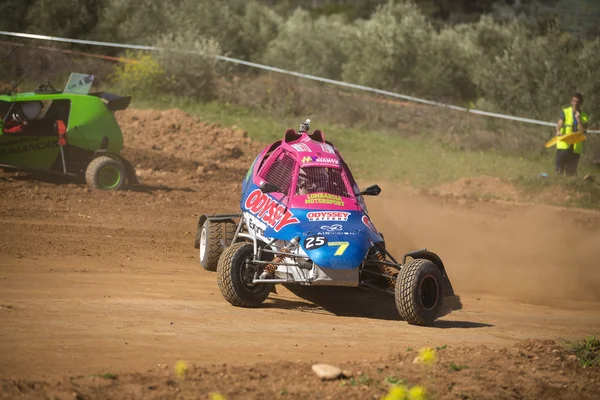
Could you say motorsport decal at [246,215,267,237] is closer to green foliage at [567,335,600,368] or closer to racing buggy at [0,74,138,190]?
green foliage at [567,335,600,368]

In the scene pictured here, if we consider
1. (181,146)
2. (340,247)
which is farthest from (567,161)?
(340,247)

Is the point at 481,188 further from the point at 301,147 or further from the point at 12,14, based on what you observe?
the point at 12,14

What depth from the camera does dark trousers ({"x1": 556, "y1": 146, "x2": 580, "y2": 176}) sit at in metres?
20.7

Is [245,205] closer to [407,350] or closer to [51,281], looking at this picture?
[51,281]

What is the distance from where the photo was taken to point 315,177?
1085cm

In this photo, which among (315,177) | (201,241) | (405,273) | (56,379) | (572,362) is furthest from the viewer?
(201,241)

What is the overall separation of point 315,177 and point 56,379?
5.01 metres

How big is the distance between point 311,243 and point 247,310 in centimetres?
99

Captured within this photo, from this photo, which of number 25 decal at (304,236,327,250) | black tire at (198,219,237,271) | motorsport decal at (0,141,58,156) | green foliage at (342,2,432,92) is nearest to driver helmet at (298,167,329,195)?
number 25 decal at (304,236,327,250)

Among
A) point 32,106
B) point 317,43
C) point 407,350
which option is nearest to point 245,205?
point 407,350

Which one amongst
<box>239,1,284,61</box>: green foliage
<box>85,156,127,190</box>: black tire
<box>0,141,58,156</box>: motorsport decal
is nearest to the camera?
<box>0,141,58,156</box>: motorsport decal

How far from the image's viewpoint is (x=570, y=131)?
67.2ft

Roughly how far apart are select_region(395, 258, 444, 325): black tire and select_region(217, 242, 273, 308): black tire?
4.98 feet

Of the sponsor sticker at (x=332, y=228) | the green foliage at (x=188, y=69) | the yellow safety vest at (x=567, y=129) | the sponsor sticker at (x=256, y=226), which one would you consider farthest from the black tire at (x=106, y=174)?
the yellow safety vest at (x=567, y=129)
